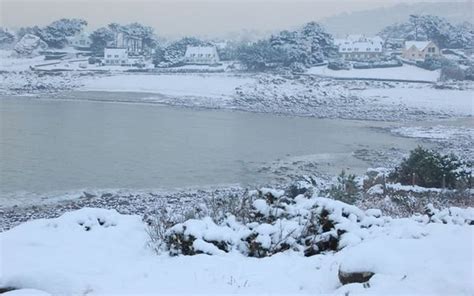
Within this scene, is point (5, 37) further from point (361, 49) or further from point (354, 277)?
point (354, 277)

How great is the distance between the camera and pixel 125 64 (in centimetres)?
5144

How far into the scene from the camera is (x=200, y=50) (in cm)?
5653

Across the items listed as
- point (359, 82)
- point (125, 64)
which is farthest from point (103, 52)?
point (359, 82)

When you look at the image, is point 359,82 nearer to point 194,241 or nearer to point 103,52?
point 103,52

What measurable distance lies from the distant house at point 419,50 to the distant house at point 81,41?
34487 mm

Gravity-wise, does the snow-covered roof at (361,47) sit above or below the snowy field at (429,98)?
above

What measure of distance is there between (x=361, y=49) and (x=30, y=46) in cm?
3566

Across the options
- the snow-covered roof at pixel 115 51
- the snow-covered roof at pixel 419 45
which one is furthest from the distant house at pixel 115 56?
the snow-covered roof at pixel 419 45

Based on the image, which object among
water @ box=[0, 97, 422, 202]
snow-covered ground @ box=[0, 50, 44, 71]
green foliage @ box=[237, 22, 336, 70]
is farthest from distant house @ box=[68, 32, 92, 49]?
water @ box=[0, 97, 422, 202]

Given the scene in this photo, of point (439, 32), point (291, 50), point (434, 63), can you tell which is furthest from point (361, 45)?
point (291, 50)

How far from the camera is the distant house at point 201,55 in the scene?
2162 inches

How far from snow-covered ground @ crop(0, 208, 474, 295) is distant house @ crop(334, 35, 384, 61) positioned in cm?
5134

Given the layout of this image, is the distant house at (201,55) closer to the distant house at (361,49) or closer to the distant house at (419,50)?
the distant house at (361,49)

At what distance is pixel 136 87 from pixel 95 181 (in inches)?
1033
